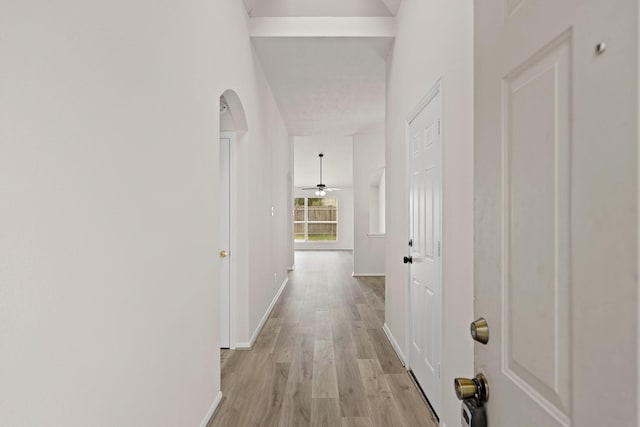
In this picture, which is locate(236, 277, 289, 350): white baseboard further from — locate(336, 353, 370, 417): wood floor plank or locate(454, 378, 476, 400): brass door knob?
locate(454, 378, 476, 400): brass door knob

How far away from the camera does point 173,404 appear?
1.78 m

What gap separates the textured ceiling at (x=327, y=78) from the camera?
3.88 meters

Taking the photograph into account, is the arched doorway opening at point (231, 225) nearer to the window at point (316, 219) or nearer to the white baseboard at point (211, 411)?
the white baseboard at point (211, 411)

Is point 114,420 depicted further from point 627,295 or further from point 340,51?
point 340,51

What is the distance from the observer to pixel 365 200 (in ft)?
26.0

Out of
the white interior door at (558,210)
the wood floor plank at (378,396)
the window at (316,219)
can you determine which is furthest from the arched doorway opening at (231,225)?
the window at (316,219)

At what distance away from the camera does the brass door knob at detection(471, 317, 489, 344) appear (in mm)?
836

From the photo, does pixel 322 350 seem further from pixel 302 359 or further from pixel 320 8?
pixel 320 8

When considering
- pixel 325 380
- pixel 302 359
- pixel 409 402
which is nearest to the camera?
pixel 409 402

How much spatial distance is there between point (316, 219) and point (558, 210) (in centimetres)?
1437

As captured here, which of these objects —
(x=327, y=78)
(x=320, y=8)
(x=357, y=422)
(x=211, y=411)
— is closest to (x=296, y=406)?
(x=357, y=422)

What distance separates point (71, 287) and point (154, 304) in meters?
0.56

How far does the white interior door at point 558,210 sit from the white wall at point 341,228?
13.8 metres

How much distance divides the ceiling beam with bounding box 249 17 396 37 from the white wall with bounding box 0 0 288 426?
149 cm
